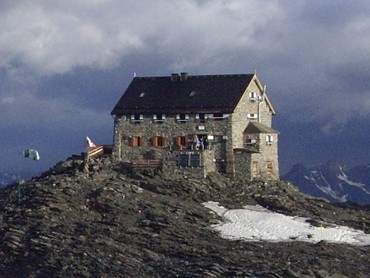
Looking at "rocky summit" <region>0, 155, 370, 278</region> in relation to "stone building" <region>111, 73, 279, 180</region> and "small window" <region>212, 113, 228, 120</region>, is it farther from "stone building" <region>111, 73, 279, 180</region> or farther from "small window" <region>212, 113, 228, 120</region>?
"small window" <region>212, 113, 228, 120</region>

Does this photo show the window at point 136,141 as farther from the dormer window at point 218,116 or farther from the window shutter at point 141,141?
the dormer window at point 218,116

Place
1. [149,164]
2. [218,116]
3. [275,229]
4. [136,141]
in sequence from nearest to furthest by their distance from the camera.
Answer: [275,229], [149,164], [218,116], [136,141]

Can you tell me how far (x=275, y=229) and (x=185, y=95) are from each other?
22591 millimetres

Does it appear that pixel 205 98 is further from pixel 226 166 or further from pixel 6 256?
pixel 6 256

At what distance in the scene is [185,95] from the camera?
325 feet

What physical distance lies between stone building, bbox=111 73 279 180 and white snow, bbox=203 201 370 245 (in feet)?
34.9

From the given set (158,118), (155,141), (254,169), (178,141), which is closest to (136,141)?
(155,141)

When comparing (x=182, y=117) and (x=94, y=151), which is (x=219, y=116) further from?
(x=94, y=151)

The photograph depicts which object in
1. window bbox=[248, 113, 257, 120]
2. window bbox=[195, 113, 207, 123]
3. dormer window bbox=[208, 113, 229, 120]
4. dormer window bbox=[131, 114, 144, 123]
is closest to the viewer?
dormer window bbox=[208, 113, 229, 120]

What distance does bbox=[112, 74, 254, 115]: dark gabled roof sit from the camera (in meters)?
96.7

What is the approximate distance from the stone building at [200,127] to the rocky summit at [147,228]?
2.26 meters

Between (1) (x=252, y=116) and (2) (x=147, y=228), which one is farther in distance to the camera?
(1) (x=252, y=116)

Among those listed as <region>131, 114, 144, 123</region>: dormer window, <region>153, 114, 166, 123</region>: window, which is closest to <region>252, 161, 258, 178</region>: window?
<region>153, 114, 166, 123</region>: window

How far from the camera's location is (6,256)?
240 feet
